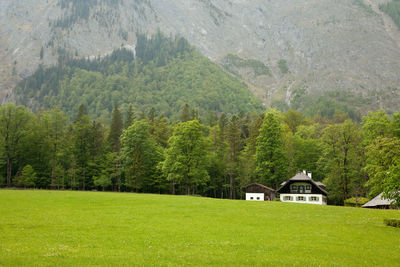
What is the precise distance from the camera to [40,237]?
19578mm

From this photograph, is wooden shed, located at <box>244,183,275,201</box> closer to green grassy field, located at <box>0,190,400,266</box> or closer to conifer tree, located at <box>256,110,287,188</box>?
conifer tree, located at <box>256,110,287,188</box>

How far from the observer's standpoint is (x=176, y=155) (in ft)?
247

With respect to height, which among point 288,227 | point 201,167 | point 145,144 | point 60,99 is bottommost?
point 288,227

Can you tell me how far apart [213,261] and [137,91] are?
188444 millimetres

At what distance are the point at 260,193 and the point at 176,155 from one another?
20.5 metres

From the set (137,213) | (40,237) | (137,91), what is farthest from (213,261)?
(137,91)

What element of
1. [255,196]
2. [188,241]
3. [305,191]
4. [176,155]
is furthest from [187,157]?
[188,241]

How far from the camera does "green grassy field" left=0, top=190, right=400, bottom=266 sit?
50.4ft

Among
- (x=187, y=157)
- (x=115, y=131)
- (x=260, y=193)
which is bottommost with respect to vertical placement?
(x=260, y=193)

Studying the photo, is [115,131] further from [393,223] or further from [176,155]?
[393,223]

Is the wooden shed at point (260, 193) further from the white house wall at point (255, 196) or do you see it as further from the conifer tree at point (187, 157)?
the conifer tree at point (187, 157)

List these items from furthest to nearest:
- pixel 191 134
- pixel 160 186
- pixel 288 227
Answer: pixel 160 186 → pixel 191 134 → pixel 288 227

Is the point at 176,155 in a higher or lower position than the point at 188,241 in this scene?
higher

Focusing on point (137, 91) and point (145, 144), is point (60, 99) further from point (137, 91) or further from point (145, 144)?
point (145, 144)
